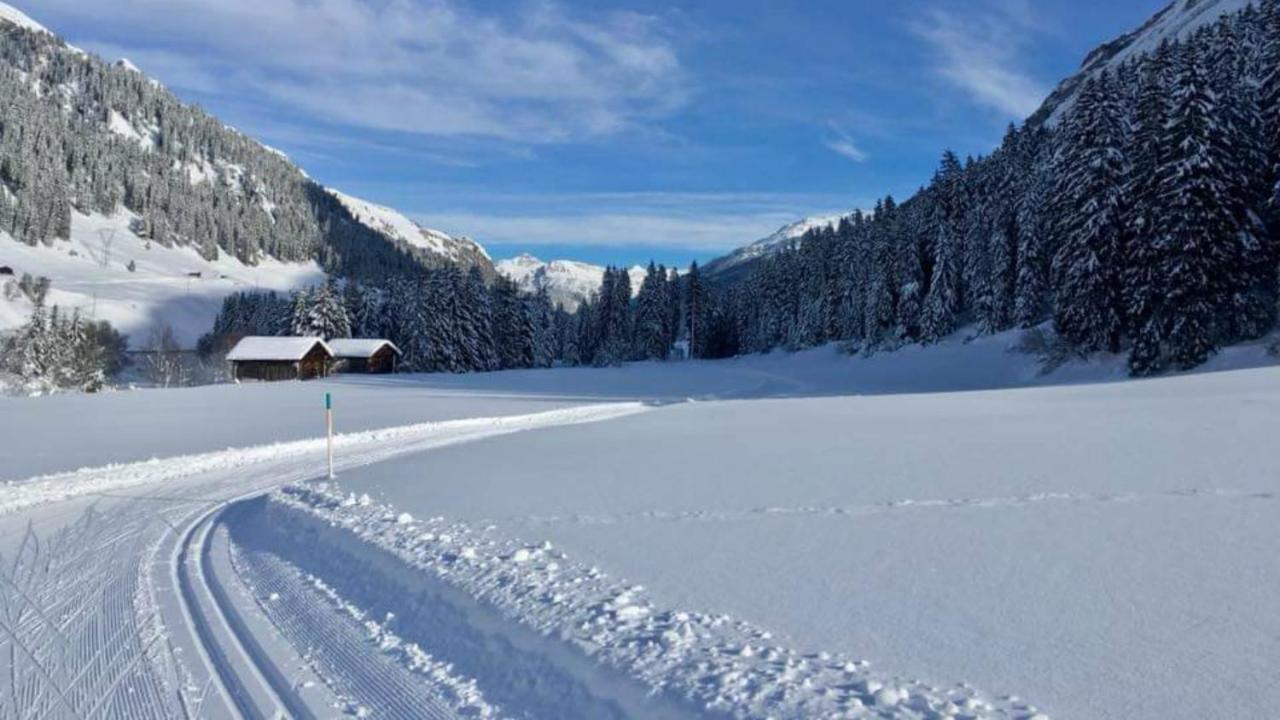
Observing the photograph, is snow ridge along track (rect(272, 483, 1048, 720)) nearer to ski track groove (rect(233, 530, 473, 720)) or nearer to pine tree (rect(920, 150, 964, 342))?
ski track groove (rect(233, 530, 473, 720))

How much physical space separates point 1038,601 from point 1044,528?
207 centimetres

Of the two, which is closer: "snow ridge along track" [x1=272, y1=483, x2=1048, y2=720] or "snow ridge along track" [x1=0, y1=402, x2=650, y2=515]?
"snow ridge along track" [x1=272, y1=483, x2=1048, y2=720]

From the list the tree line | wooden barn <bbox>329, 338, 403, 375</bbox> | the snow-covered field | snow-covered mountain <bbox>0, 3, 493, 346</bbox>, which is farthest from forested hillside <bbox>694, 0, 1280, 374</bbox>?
snow-covered mountain <bbox>0, 3, 493, 346</bbox>

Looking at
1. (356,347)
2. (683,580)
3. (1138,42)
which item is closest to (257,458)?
(683,580)

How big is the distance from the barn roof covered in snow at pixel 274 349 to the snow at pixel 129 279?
46.3 metres

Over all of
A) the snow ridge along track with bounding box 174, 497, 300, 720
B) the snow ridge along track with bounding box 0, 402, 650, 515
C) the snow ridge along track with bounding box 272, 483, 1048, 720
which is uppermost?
the snow ridge along track with bounding box 272, 483, 1048, 720

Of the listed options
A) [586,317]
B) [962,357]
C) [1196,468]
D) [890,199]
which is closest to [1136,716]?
[1196,468]

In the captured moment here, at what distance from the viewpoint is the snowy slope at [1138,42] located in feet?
339

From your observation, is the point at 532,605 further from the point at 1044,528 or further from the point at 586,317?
the point at 586,317

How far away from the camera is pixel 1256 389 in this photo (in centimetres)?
1639

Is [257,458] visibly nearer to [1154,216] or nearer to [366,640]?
[366,640]

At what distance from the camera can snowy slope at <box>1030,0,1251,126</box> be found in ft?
339

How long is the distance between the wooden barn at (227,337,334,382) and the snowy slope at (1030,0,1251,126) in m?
98.4

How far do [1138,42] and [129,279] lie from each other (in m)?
191
